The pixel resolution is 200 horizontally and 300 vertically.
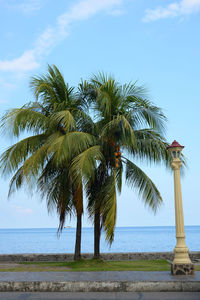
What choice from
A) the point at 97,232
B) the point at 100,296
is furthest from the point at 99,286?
the point at 97,232

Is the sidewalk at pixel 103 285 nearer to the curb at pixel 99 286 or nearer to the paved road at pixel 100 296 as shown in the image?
the curb at pixel 99 286

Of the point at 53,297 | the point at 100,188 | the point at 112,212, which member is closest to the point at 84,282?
the point at 53,297

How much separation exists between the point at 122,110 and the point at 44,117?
2716 mm

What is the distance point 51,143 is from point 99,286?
5.39 metres

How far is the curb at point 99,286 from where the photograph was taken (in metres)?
8.94

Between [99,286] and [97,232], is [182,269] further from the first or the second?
[97,232]

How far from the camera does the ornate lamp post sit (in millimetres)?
10438

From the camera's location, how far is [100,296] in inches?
332

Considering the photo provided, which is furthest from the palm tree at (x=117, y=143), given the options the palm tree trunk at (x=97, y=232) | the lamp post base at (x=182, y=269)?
the lamp post base at (x=182, y=269)

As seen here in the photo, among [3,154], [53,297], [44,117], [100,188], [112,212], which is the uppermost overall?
[44,117]

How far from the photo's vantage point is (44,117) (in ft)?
44.7

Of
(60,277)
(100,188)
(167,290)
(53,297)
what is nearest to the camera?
(53,297)

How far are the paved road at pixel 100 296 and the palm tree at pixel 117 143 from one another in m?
3.96

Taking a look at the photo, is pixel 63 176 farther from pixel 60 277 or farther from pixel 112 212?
pixel 60 277
